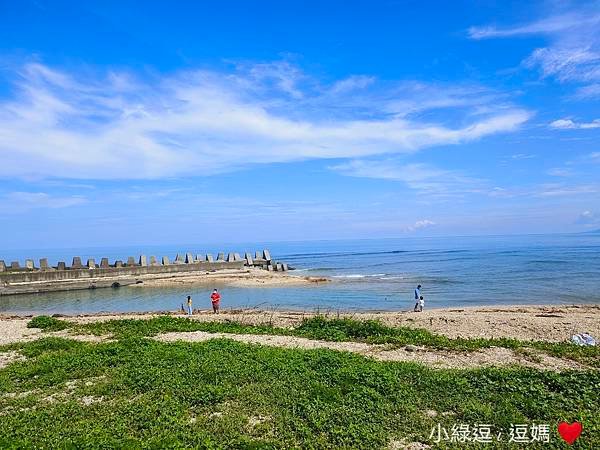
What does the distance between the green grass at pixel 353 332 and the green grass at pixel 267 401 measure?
3.09 m

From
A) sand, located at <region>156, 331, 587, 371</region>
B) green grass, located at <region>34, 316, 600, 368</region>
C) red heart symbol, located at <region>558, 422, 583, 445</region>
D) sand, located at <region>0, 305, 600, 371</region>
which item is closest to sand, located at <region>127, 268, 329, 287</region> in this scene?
sand, located at <region>0, 305, 600, 371</region>

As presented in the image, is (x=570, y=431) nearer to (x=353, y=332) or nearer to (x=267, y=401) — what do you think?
(x=267, y=401)

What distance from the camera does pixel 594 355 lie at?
1177cm

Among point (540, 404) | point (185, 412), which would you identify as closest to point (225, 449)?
point (185, 412)

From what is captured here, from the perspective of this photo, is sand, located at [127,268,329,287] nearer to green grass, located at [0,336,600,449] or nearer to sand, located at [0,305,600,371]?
sand, located at [0,305,600,371]

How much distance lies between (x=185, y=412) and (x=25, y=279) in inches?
1597

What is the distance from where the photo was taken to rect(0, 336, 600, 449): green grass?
22.7 feet

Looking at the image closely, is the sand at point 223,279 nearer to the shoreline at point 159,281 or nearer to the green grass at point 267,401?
the shoreline at point 159,281

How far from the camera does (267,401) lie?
8.30m

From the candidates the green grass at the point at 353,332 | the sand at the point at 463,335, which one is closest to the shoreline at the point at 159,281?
the sand at the point at 463,335

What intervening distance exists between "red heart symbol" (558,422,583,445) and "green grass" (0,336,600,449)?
88 mm

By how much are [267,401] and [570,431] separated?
16.5 feet

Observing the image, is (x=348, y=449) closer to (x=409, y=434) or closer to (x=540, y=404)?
(x=409, y=434)

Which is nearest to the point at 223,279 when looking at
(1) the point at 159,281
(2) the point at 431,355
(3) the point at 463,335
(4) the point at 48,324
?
(1) the point at 159,281
